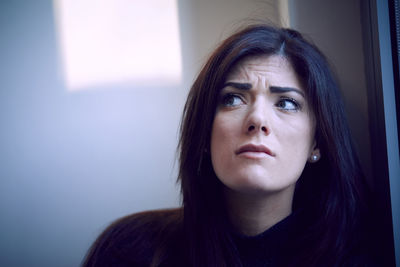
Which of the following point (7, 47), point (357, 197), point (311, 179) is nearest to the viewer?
point (357, 197)

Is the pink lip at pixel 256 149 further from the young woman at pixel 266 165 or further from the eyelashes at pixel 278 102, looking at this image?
the eyelashes at pixel 278 102

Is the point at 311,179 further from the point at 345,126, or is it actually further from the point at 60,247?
the point at 60,247

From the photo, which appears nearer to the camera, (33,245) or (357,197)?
(357,197)

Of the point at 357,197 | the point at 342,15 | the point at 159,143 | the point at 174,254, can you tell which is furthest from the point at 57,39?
the point at 357,197

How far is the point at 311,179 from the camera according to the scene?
98 centimetres

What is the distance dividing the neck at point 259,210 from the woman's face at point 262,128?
11 centimetres

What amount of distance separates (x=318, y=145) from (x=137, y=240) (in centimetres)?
69

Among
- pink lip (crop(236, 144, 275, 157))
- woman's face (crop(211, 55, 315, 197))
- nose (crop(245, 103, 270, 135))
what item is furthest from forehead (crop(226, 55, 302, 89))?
pink lip (crop(236, 144, 275, 157))

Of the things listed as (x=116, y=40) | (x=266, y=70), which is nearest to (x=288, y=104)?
(x=266, y=70)

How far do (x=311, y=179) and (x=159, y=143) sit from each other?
2.41 ft

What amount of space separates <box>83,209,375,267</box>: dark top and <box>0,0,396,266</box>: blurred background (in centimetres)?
35

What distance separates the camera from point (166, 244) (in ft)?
3.08

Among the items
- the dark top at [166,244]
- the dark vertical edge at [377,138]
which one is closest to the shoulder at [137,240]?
the dark top at [166,244]

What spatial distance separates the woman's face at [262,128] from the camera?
0.74m
